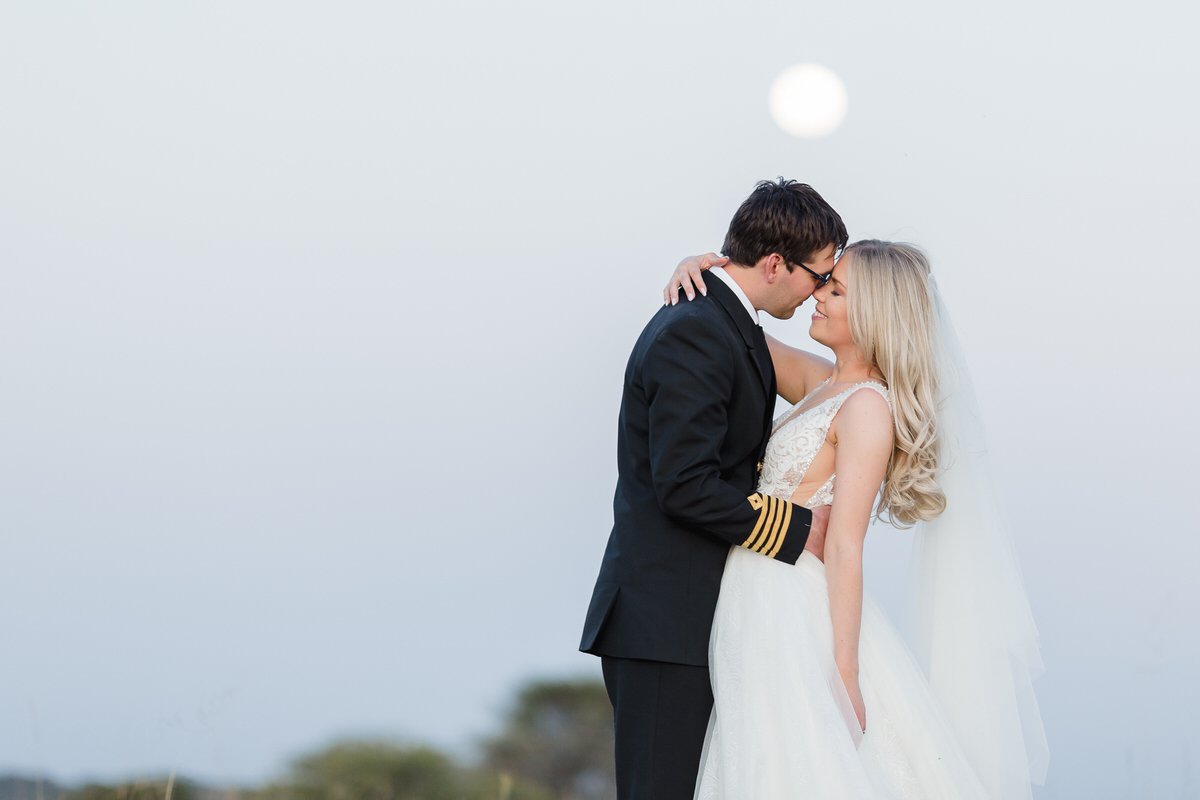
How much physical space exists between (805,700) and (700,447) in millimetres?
699

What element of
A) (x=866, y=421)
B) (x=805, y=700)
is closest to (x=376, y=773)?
(x=805, y=700)

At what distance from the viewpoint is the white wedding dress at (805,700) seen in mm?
3295

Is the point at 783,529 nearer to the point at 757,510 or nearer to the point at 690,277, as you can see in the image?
the point at 757,510

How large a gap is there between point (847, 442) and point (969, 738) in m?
0.99

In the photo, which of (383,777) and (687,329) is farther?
(383,777)

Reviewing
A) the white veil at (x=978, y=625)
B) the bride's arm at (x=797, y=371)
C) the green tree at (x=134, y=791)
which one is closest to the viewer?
the white veil at (x=978, y=625)

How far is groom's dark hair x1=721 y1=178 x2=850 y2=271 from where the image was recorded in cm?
363

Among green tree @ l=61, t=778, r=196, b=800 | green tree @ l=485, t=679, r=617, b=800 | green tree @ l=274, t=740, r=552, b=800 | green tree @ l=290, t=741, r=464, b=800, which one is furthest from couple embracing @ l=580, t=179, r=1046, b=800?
green tree @ l=485, t=679, r=617, b=800

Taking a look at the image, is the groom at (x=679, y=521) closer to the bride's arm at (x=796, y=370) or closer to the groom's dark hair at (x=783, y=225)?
the groom's dark hair at (x=783, y=225)

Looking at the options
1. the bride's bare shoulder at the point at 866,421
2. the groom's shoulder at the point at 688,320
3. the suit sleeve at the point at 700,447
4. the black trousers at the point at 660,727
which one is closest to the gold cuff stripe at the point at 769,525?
the suit sleeve at the point at 700,447

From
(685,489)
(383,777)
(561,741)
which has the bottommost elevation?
(561,741)

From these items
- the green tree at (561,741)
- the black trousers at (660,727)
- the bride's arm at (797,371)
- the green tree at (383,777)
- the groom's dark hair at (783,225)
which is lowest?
the green tree at (561,741)

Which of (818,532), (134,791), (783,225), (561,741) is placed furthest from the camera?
(561,741)

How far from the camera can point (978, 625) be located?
150 inches
